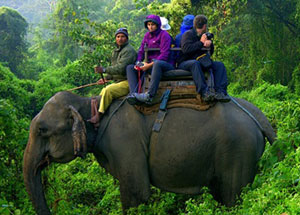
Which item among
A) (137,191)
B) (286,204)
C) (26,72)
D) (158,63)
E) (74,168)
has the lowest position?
(26,72)

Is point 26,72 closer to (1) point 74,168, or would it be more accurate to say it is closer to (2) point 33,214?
(1) point 74,168

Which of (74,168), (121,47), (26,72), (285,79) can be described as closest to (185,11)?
(285,79)

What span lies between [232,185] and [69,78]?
14.2 meters

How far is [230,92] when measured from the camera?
41.6ft

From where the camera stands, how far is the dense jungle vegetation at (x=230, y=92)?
3.71 meters

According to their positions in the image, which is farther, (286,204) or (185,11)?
(185,11)

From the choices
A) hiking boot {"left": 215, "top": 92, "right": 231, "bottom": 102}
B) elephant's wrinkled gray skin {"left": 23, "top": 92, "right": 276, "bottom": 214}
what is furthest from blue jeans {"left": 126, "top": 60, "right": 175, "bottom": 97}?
hiking boot {"left": 215, "top": 92, "right": 231, "bottom": 102}

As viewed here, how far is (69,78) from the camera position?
18.0 metres

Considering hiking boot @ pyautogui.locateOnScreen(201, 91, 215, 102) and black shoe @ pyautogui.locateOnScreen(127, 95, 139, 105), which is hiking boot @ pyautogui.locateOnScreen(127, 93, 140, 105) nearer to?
black shoe @ pyautogui.locateOnScreen(127, 95, 139, 105)

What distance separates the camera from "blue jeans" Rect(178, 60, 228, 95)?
4.58 m

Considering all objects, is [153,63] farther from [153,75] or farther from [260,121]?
[260,121]

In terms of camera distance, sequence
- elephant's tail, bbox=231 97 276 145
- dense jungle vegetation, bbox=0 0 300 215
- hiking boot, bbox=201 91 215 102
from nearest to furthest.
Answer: dense jungle vegetation, bbox=0 0 300 215
hiking boot, bbox=201 91 215 102
elephant's tail, bbox=231 97 276 145

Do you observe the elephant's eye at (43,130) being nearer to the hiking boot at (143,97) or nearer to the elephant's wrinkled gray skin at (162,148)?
the elephant's wrinkled gray skin at (162,148)

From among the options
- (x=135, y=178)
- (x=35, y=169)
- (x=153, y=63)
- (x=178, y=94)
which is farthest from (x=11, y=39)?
(x=135, y=178)
